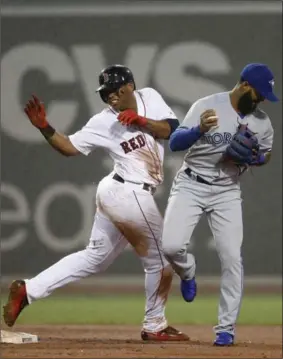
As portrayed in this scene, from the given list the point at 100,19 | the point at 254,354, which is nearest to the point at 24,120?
the point at 100,19

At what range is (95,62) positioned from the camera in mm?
10133

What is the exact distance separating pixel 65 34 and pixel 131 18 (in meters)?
0.69

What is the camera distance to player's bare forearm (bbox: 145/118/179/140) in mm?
5703

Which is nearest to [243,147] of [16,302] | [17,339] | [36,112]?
[36,112]

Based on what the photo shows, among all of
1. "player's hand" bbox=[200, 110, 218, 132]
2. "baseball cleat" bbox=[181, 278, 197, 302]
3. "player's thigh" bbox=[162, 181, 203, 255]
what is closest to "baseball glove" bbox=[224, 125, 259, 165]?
"player's hand" bbox=[200, 110, 218, 132]

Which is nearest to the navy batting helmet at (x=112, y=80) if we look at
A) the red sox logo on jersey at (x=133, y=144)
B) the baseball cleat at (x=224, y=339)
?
the red sox logo on jersey at (x=133, y=144)

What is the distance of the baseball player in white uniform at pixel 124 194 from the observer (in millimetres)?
5754

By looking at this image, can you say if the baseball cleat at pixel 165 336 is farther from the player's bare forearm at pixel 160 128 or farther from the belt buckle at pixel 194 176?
the player's bare forearm at pixel 160 128

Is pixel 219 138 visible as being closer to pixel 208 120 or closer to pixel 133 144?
pixel 208 120

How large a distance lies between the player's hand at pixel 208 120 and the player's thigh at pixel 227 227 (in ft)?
1.59

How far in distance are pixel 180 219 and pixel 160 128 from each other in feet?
1.88

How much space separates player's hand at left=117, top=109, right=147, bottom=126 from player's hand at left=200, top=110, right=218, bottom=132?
0.49m

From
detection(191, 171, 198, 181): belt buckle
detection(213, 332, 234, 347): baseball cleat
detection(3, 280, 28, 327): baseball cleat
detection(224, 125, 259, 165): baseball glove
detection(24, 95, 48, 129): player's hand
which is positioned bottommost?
detection(213, 332, 234, 347): baseball cleat

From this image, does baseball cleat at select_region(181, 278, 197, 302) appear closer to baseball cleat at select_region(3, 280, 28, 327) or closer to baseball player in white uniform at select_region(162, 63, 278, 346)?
baseball player in white uniform at select_region(162, 63, 278, 346)
